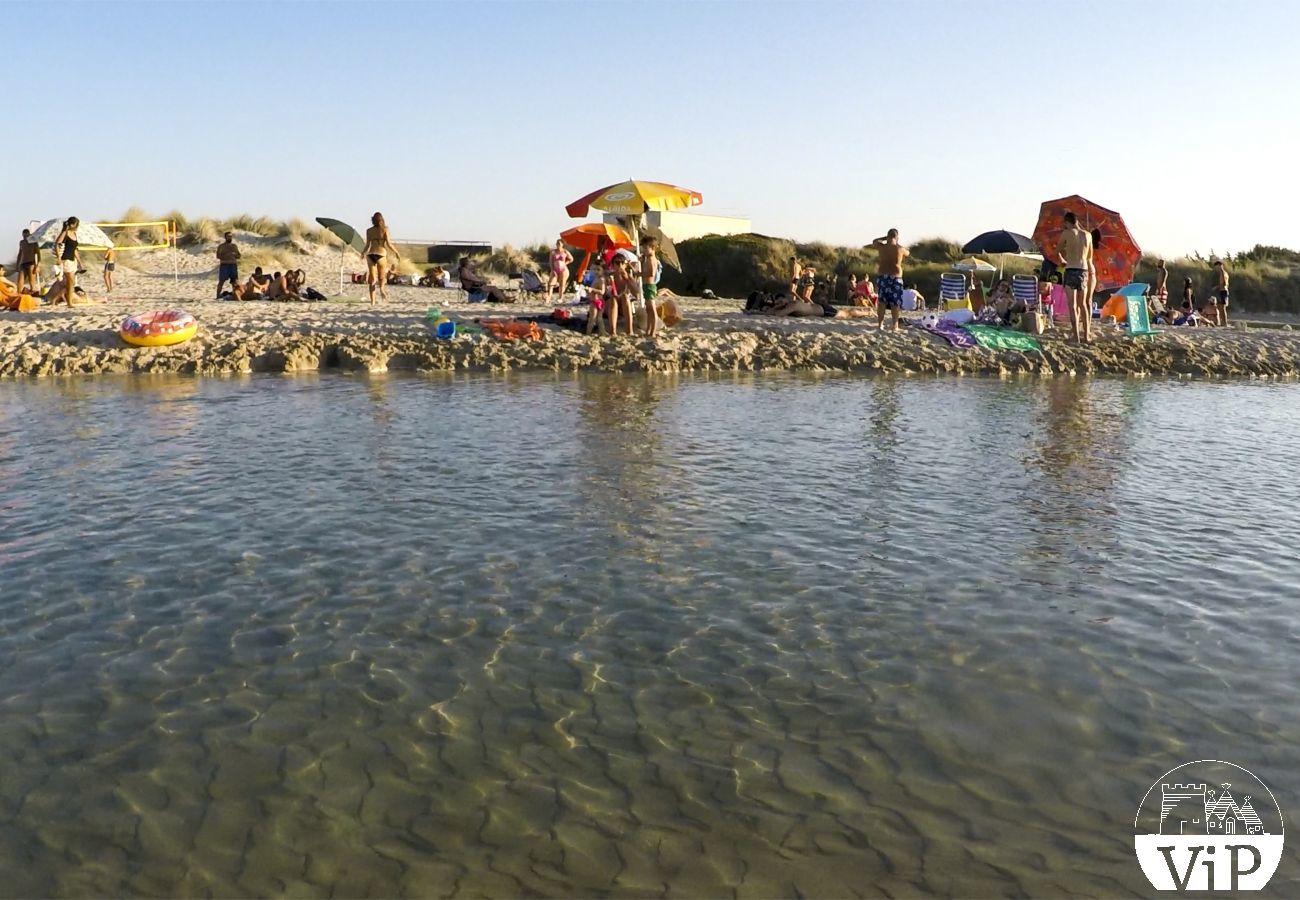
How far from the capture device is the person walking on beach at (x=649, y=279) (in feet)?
59.1

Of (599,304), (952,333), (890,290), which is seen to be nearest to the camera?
(599,304)

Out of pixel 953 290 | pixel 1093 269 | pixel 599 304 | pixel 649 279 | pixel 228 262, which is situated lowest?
pixel 599 304

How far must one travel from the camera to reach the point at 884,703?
4.73 metres

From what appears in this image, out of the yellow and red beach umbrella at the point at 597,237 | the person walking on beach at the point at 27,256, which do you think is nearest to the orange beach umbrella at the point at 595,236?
the yellow and red beach umbrella at the point at 597,237

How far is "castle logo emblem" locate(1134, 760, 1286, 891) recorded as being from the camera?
3.60 meters

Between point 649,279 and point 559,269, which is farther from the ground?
point 559,269

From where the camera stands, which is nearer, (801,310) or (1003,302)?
(801,310)

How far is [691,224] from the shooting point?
48344 millimetres

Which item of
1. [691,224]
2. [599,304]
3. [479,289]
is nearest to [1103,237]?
[599,304]

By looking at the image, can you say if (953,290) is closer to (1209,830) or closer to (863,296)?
(863,296)

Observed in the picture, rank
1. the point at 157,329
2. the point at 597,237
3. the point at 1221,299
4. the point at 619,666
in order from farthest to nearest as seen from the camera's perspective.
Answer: the point at 1221,299 < the point at 597,237 < the point at 157,329 < the point at 619,666

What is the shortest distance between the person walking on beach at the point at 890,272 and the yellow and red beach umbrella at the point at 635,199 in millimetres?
4044

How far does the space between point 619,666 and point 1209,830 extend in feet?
8.24

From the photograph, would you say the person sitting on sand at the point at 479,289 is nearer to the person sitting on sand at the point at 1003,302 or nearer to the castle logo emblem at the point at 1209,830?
the person sitting on sand at the point at 1003,302
